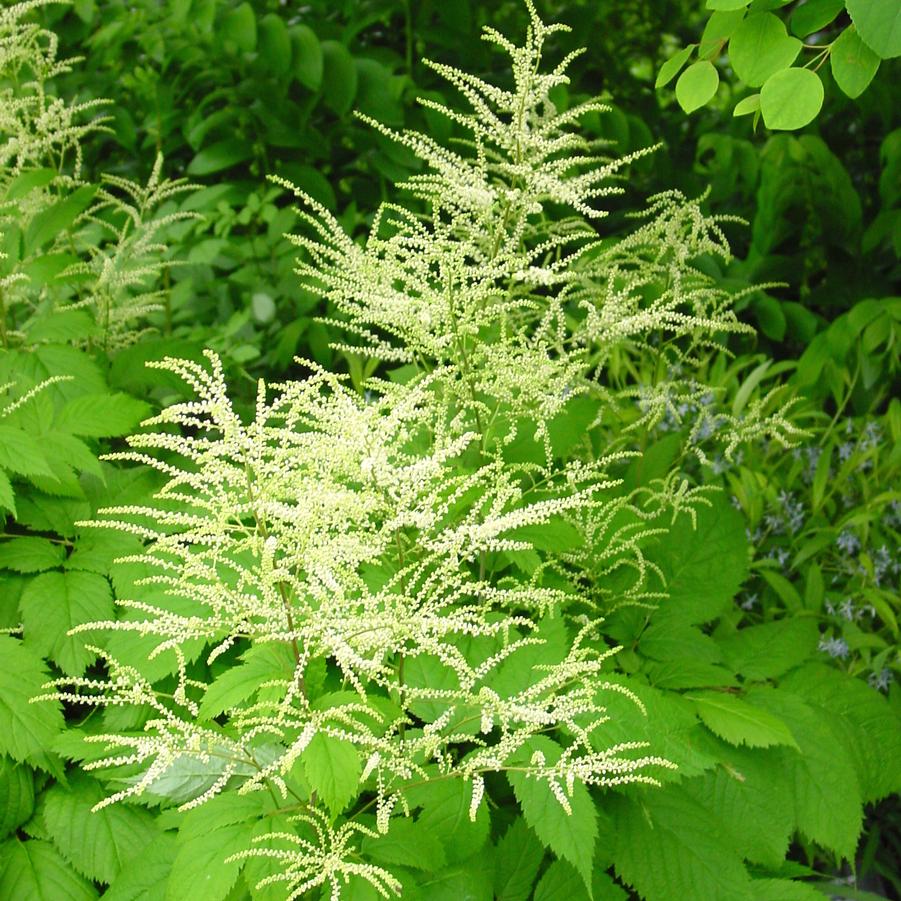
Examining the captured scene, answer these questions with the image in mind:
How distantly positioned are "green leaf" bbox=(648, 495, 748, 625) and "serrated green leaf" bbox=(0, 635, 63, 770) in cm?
137

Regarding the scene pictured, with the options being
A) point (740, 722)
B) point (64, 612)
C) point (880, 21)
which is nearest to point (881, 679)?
point (740, 722)

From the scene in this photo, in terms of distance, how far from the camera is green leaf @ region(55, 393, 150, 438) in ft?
8.67

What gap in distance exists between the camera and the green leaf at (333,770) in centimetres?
154

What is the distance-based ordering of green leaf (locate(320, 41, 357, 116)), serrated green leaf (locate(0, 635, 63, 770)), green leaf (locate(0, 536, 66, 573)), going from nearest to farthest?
serrated green leaf (locate(0, 635, 63, 770)) → green leaf (locate(0, 536, 66, 573)) → green leaf (locate(320, 41, 357, 116))

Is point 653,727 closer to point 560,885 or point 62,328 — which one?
point 560,885

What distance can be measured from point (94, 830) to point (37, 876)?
5.3 inches

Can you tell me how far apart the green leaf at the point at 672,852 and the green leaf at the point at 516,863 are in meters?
0.19

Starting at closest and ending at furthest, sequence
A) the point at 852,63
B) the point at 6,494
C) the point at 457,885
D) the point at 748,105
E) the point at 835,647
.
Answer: the point at 457,885
the point at 852,63
the point at 748,105
the point at 6,494
the point at 835,647

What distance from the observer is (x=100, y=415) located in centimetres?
269

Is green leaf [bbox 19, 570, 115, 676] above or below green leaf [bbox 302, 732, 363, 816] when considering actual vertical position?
below

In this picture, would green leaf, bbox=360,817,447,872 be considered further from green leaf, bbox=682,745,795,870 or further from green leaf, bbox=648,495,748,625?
green leaf, bbox=648,495,748,625

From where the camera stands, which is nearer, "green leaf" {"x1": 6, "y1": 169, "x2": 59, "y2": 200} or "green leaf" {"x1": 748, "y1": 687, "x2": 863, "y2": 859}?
"green leaf" {"x1": 748, "y1": 687, "x2": 863, "y2": 859}

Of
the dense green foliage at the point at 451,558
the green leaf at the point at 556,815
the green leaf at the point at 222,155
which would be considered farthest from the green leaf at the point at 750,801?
the green leaf at the point at 222,155

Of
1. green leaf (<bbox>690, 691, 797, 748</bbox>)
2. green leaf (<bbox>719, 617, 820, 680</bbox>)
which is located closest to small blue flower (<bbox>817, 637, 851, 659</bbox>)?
green leaf (<bbox>719, 617, 820, 680</bbox>)
